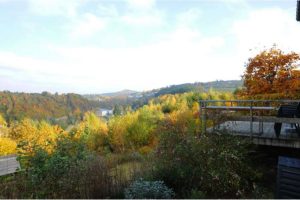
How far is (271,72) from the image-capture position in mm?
16547

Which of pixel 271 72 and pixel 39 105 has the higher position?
pixel 271 72

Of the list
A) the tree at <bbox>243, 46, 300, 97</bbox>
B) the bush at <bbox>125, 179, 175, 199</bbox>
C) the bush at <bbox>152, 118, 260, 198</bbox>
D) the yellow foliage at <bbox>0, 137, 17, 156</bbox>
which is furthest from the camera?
the yellow foliage at <bbox>0, 137, 17, 156</bbox>

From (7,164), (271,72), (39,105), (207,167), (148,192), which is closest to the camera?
(148,192)

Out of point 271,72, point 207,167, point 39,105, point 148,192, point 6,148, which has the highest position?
point 271,72

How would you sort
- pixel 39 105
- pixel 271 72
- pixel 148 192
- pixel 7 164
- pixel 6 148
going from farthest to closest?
pixel 39 105
pixel 6 148
pixel 271 72
pixel 7 164
pixel 148 192

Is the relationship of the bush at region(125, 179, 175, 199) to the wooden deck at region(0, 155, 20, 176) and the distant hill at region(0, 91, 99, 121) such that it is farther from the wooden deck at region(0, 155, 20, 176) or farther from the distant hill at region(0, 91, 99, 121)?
the distant hill at region(0, 91, 99, 121)

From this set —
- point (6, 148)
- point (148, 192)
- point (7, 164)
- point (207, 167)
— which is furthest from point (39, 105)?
point (148, 192)

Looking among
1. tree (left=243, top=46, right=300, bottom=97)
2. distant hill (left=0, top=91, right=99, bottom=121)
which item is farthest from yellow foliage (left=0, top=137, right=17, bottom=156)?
distant hill (left=0, top=91, right=99, bottom=121)

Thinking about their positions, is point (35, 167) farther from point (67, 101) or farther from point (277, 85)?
point (67, 101)

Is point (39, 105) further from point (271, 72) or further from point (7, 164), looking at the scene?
point (271, 72)

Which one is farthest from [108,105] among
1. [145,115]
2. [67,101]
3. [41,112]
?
[145,115]

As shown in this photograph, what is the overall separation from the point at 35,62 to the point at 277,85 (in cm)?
1535

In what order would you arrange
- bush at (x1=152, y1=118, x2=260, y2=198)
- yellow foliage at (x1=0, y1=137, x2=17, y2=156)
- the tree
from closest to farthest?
bush at (x1=152, y1=118, x2=260, y2=198)
the tree
yellow foliage at (x1=0, y1=137, x2=17, y2=156)

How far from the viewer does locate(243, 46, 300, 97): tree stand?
51.8 feet
